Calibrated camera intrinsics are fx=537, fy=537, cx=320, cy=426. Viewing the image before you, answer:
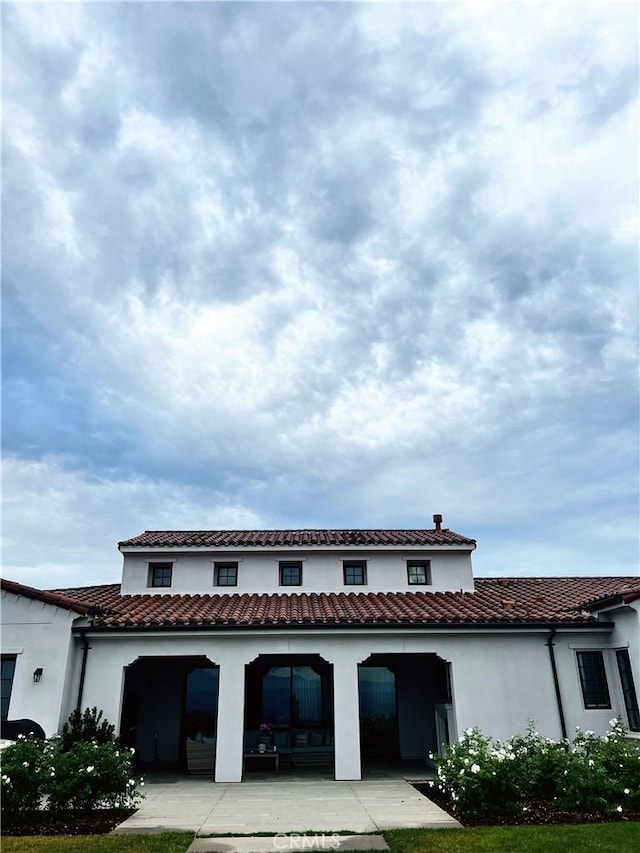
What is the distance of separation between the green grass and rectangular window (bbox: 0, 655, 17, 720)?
9.80 metres

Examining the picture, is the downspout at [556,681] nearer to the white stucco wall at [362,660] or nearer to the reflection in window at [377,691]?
the white stucco wall at [362,660]

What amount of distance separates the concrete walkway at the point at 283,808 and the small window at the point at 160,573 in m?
6.44

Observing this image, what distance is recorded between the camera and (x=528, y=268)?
57.9 feet

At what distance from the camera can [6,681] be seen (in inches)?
520

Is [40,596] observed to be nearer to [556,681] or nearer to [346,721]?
[346,721]

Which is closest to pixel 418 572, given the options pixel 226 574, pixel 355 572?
pixel 355 572

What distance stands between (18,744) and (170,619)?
180 inches

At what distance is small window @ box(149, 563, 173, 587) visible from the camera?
18453mm

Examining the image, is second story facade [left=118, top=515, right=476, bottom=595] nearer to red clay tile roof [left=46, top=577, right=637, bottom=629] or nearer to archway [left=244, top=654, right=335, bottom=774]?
red clay tile roof [left=46, top=577, right=637, bottom=629]

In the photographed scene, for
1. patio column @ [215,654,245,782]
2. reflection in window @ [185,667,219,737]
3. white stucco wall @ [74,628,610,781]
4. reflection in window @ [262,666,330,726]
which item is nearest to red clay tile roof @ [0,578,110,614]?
white stucco wall @ [74,628,610,781]

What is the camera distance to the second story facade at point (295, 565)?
1836cm

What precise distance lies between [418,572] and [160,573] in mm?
9018

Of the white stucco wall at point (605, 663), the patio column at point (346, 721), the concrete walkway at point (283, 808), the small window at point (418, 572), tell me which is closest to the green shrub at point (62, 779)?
the concrete walkway at point (283, 808)

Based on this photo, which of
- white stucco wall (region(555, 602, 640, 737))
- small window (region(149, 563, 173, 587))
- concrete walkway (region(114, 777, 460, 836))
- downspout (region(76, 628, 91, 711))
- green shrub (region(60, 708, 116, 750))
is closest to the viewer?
concrete walkway (region(114, 777, 460, 836))
